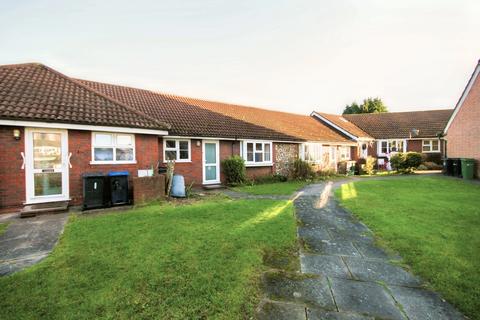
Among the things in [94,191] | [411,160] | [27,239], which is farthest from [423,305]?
[411,160]

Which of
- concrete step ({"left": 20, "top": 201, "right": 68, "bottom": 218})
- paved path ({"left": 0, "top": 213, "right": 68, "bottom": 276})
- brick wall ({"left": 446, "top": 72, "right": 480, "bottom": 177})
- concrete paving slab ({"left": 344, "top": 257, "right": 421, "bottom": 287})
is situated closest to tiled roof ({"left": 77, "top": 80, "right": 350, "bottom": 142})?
concrete step ({"left": 20, "top": 201, "right": 68, "bottom": 218})

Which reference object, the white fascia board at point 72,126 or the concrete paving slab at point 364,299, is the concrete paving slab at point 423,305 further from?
the white fascia board at point 72,126

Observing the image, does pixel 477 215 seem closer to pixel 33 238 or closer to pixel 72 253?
pixel 72 253

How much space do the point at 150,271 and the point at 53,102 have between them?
346 inches

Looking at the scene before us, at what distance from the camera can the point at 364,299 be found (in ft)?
10.5

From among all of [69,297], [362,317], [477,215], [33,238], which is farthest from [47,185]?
[477,215]

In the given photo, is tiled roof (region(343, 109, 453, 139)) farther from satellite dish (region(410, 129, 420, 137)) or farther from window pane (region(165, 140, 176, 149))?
window pane (region(165, 140, 176, 149))

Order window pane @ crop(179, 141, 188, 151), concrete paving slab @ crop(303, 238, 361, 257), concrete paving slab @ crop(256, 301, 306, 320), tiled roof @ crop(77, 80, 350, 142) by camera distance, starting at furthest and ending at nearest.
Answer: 1. tiled roof @ crop(77, 80, 350, 142)
2. window pane @ crop(179, 141, 188, 151)
3. concrete paving slab @ crop(303, 238, 361, 257)
4. concrete paving slab @ crop(256, 301, 306, 320)

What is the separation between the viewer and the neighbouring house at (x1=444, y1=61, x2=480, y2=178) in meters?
15.4

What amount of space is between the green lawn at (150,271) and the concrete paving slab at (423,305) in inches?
75.6

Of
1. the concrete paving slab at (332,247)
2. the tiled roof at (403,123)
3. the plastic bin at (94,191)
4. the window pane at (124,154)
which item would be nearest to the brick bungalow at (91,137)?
the window pane at (124,154)

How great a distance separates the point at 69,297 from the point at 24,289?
801 mm

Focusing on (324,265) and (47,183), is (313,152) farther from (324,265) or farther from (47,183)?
(47,183)

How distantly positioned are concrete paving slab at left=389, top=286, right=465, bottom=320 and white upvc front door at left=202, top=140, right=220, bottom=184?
36.5 ft
